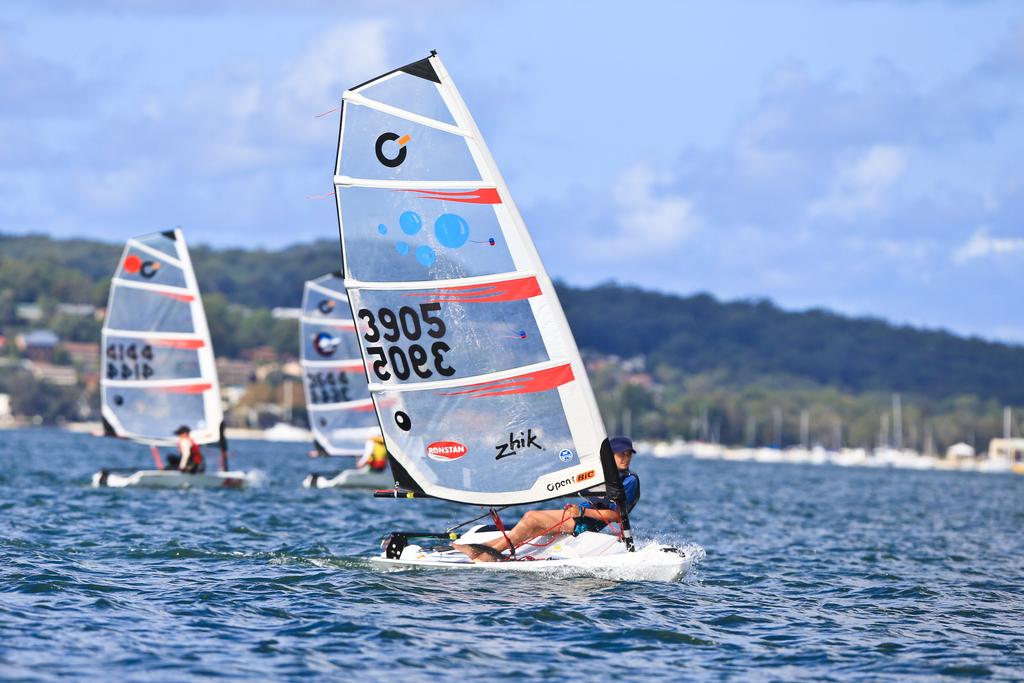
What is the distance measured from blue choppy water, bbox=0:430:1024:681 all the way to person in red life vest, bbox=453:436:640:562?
0.57 meters

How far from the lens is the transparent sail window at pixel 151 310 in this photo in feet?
113

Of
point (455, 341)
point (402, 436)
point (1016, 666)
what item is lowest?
point (1016, 666)

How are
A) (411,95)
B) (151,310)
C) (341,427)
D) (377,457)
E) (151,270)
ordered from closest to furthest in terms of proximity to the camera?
1. (411,95)
2. (151,270)
3. (151,310)
4. (377,457)
5. (341,427)

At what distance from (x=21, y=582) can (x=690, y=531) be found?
49.1 feet

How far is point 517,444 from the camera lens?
17906 mm

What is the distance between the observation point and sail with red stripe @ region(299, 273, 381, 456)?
40219 mm

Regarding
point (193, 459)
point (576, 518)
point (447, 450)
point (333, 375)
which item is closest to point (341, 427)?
point (333, 375)

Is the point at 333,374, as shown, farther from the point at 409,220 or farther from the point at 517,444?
the point at 409,220

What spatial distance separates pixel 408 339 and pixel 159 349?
1813 centimetres

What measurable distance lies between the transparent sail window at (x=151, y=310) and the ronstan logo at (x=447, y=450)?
17387mm

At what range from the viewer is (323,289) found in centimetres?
4050

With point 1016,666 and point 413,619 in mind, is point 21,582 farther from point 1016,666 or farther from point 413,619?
point 1016,666

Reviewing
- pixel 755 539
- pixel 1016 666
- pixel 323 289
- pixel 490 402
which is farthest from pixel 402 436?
pixel 323 289

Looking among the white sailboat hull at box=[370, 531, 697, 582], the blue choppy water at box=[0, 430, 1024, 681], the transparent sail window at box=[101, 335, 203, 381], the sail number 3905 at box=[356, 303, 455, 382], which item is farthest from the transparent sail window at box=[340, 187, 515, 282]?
the transparent sail window at box=[101, 335, 203, 381]
